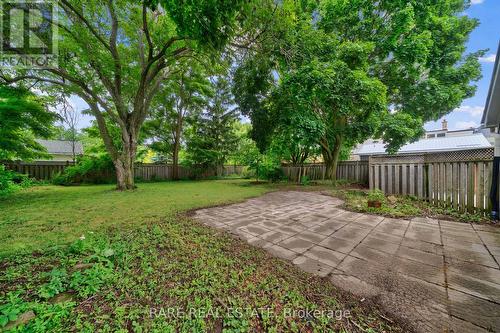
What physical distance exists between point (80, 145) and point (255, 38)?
88.8ft

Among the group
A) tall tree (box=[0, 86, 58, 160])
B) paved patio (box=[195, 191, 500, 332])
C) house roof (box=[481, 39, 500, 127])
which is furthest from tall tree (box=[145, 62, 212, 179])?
house roof (box=[481, 39, 500, 127])

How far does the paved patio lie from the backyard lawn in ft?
0.81

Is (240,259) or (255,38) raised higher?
(255,38)

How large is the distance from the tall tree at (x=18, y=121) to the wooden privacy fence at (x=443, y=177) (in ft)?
32.9

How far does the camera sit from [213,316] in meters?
1.25

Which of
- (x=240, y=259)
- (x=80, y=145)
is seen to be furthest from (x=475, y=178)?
(x=80, y=145)

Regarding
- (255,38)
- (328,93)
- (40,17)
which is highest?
(40,17)

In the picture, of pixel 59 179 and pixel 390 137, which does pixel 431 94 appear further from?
pixel 59 179

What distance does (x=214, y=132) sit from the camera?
1438 centimetres

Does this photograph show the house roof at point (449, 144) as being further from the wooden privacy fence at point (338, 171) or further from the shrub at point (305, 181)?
the shrub at point (305, 181)

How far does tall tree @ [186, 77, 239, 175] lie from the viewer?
44.0 feet

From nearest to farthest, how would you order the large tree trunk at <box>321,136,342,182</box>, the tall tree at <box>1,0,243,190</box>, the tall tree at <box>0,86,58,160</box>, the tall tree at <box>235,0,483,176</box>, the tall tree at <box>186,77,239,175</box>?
the tall tree at <box>0,86,58,160</box> < the tall tree at <box>235,0,483,176</box> < the tall tree at <box>1,0,243,190</box> < the large tree trunk at <box>321,136,342,182</box> < the tall tree at <box>186,77,239,175</box>

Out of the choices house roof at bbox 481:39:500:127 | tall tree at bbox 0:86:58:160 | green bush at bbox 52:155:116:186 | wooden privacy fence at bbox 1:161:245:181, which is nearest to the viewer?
house roof at bbox 481:39:500:127

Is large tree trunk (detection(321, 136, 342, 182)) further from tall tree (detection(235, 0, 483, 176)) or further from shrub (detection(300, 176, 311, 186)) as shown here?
shrub (detection(300, 176, 311, 186))
